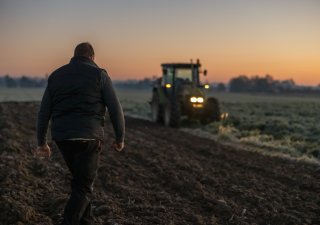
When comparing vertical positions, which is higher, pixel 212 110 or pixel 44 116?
pixel 44 116

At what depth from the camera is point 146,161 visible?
10.4 meters

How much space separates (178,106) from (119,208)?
12014 mm

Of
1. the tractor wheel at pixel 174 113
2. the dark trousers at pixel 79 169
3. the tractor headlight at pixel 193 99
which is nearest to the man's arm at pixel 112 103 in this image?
the dark trousers at pixel 79 169

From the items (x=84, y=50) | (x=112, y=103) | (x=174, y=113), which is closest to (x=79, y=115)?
(x=112, y=103)

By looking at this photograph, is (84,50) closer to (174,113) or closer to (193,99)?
(174,113)

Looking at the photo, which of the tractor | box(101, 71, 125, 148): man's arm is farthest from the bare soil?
the tractor

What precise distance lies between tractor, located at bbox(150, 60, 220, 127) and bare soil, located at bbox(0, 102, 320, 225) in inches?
249

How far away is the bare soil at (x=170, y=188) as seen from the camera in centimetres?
614

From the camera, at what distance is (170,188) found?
787cm

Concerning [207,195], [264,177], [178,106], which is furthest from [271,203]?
[178,106]

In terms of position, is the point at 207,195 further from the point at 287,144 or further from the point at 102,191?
the point at 287,144

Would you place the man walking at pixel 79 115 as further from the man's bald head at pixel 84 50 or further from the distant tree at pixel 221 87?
the distant tree at pixel 221 87

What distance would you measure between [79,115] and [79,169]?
48cm

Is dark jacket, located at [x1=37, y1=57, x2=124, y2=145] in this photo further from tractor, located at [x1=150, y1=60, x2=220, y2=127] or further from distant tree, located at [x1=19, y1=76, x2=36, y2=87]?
distant tree, located at [x1=19, y1=76, x2=36, y2=87]
